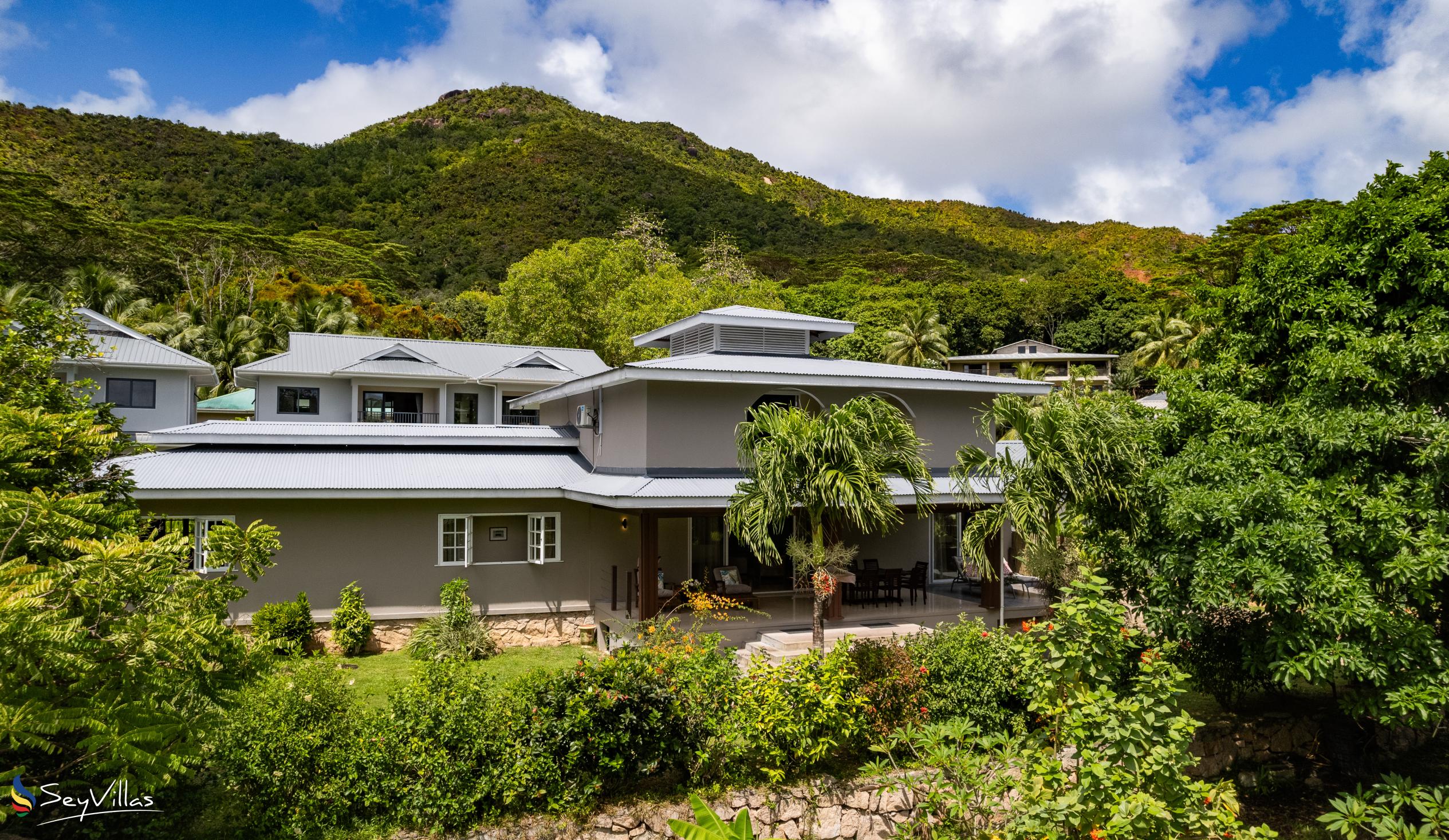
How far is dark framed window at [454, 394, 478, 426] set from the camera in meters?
34.7

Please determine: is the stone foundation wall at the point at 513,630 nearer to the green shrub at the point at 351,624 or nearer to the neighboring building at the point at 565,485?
the neighboring building at the point at 565,485

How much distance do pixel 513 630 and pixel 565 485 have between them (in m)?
3.22

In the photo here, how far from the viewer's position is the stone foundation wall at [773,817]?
8117mm

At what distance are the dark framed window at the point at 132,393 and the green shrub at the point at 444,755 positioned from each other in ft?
103

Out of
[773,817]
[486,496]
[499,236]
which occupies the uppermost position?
[499,236]

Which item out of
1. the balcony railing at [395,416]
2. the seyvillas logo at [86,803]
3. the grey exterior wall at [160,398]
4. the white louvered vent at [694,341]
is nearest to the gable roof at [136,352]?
the grey exterior wall at [160,398]

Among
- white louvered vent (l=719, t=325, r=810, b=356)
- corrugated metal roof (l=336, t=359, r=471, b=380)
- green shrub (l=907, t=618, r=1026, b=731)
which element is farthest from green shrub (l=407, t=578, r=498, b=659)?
corrugated metal roof (l=336, t=359, r=471, b=380)

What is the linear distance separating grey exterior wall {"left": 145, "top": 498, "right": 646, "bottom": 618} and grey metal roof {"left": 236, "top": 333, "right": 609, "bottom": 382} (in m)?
14.4

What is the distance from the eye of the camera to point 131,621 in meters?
5.47

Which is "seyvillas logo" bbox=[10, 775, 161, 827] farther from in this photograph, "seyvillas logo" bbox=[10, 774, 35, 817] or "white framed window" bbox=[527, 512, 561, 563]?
"white framed window" bbox=[527, 512, 561, 563]

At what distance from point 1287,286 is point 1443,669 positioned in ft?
14.6

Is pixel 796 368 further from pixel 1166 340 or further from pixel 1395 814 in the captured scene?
pixel 1166 340

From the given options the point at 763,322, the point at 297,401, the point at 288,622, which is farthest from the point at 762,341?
the point at 297,401

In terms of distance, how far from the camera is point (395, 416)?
3428 centimetres
